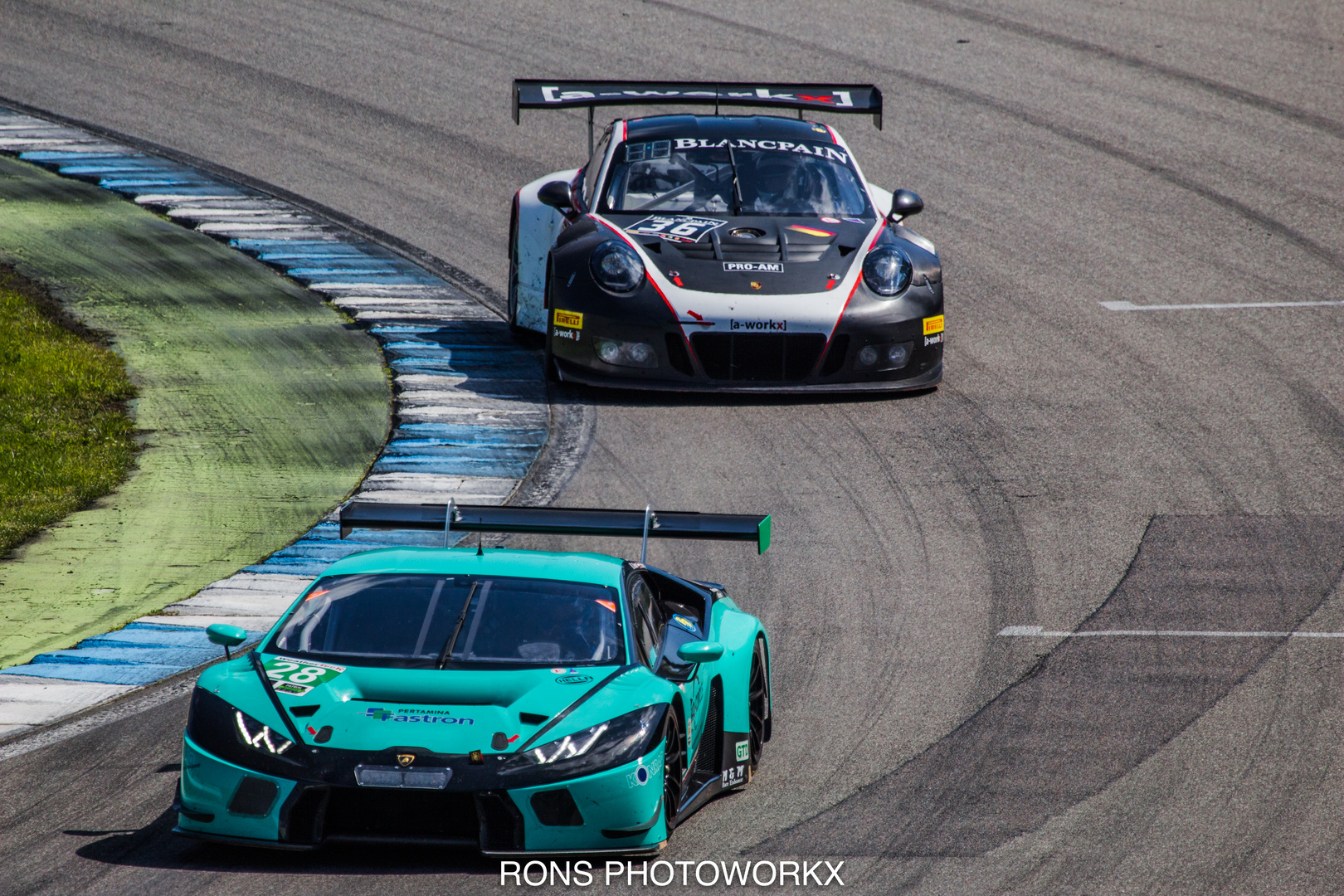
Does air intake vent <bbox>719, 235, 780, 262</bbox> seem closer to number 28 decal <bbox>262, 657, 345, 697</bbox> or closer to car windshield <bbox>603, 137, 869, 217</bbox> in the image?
car windshield <bbox>603, 137, 869, 217</bbox>

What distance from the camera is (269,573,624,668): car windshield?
6.24m

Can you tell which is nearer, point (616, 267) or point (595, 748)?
point (595, 748)

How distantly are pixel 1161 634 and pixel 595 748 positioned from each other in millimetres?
3804

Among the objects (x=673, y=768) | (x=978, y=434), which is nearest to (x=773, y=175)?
(x=978, y=434)

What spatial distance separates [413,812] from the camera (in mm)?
5652

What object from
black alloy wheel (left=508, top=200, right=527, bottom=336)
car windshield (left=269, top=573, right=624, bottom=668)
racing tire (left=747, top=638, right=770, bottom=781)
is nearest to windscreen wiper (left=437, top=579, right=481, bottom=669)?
car windshield (left=269, top=573, right=624, bottom=668)

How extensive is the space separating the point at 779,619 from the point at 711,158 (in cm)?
530

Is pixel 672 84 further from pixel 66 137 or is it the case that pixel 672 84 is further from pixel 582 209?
pixel 66 137

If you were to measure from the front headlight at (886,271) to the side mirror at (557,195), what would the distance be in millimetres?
2245

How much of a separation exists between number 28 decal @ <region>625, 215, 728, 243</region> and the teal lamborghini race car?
5592 millimetres

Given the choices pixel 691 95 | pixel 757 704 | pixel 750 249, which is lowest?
pixel 757 704

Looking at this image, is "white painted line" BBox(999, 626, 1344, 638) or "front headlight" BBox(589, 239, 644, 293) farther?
"front headlight" BBox(589, 239, 644, 293)

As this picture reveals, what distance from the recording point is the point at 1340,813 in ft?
21.3

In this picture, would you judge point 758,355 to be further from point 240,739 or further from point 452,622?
point 240,739
